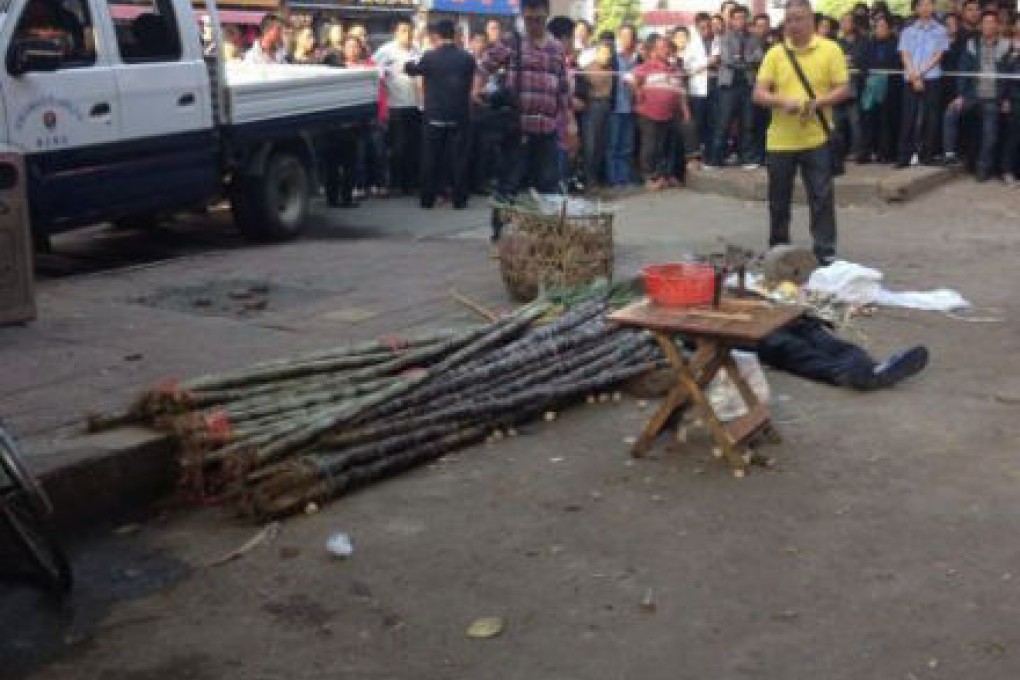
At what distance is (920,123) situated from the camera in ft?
47.2

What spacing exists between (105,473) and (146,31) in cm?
527

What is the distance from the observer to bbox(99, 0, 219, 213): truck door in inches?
359

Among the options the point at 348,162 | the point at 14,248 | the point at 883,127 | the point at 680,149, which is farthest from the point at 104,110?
the point at 883,127

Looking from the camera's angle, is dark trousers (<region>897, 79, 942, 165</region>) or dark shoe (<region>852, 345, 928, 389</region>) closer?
dark shoe (<region>852, 345, 928, 389</region>)

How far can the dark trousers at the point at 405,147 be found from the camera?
13438 millimetres

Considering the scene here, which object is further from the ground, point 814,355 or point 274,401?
point 274,401

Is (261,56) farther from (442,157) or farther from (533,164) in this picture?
(533,164)

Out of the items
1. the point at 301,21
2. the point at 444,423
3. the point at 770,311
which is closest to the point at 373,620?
Result: the point at 444,423

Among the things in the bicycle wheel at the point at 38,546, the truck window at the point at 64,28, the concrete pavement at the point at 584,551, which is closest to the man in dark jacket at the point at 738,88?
the concrete pavement at the point at 584,551

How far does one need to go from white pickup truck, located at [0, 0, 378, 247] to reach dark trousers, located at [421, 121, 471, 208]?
1183 millimetres

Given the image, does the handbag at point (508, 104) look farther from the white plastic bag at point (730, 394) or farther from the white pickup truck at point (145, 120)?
the white plastic bag at point (730, 394)

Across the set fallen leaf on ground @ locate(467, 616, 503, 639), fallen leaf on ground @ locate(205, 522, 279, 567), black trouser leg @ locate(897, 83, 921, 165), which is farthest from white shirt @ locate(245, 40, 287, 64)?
fallen leaf on ground @ locate(467, 616, 503, 639)

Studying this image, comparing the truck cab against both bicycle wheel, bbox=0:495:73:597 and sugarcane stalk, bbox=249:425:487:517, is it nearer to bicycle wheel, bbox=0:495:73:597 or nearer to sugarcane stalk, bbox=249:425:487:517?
sugarcane stalk, bbox=249:425:487:517

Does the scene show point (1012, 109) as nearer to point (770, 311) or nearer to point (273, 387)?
point (770, 311)
